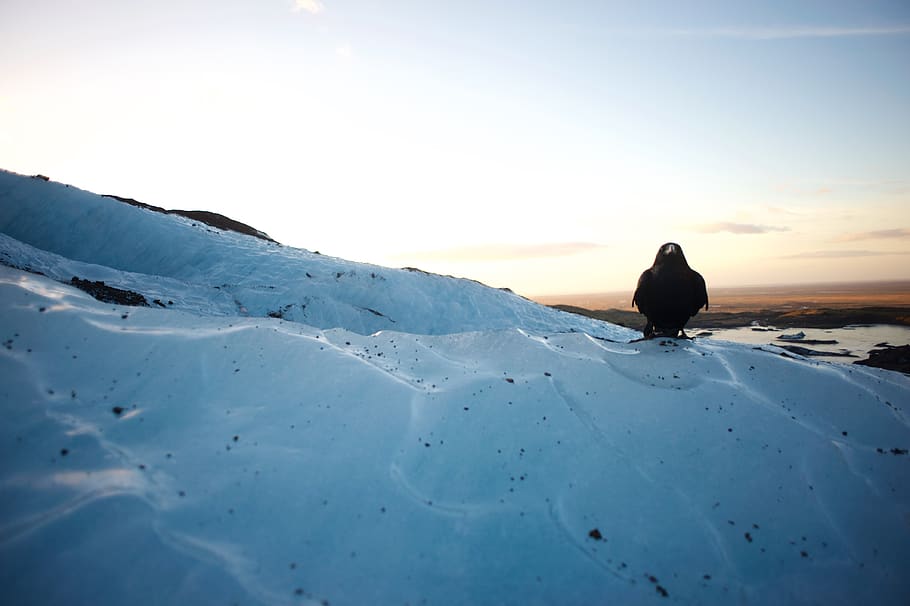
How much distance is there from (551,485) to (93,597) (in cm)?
285

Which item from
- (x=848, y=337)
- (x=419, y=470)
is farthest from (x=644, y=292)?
(x=848, y=337)

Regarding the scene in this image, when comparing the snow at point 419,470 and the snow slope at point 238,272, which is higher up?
the snow slope at point 238,272

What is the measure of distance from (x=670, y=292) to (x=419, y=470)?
5418mm

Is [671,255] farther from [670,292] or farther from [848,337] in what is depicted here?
[848,337]

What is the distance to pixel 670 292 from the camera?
22.5 ft

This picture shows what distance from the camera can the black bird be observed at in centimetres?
686

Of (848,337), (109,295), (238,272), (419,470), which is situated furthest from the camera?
(848,337)

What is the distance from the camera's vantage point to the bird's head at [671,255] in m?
7.04

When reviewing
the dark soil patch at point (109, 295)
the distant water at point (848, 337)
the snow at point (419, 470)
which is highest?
the dark soil patch at point (109, 295)

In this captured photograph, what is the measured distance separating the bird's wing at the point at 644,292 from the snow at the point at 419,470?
5.91 feet

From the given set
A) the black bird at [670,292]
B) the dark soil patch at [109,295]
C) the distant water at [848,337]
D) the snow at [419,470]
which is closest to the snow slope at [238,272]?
the dark soil patch at [109,295]

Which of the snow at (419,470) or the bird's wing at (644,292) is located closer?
the snow at (419,470)

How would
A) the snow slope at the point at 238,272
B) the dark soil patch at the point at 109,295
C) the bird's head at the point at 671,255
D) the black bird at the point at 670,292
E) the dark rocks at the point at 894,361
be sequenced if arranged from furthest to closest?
the snow slope at the point at 238,272, the dark rocks at the point at 894,361, the bird's head at the point at 671,255, the black bird at the point at 670,292, the dark soil patch at the point at 109,295

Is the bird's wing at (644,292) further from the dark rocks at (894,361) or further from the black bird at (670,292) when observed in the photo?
the dark rocks at (894,361)
